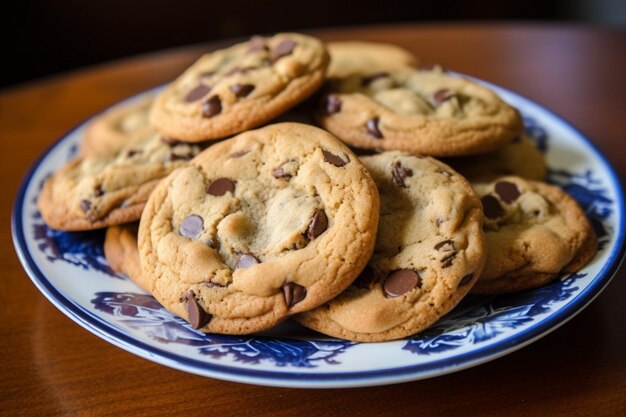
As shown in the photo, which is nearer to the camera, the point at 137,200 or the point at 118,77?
the point at 137,200

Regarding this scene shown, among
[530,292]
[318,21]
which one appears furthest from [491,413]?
[318,21]

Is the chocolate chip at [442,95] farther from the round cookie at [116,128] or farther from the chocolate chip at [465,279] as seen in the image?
the round cookie at [116,128]

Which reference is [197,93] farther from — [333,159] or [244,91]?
[333,159]

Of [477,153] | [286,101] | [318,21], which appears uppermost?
[286,101]

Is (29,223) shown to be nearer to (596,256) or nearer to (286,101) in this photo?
(286,101)

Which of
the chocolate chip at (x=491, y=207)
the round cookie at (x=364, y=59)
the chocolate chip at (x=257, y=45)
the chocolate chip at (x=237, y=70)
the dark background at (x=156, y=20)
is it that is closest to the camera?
the chocolate chip at (x=491, y=207)

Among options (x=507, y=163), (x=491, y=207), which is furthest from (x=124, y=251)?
(x=507, y=163)

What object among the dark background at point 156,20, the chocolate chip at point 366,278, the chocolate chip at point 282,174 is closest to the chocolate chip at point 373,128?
the chocolate chip at point 282,174
